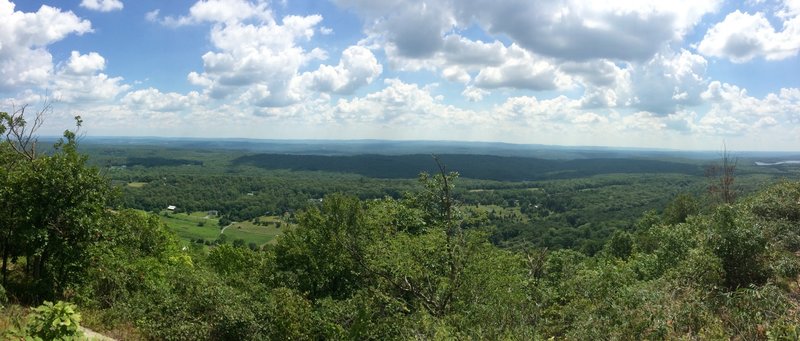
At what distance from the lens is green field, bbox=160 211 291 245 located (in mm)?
94125

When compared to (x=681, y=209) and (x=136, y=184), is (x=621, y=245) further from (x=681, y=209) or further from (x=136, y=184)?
(x=136, y=184)

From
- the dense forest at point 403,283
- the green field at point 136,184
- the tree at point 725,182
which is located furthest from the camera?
the green field at point 136,184

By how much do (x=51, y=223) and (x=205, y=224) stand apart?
103433 millimetres

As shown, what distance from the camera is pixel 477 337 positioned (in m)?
11.0

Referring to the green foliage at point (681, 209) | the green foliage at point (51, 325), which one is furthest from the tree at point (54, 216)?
the green foliage at point (681, 209)

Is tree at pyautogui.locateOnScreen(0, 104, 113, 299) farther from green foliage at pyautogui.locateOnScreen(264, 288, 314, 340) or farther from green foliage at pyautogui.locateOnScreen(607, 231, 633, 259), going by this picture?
green foliage at pyautogui.locateOnScreen(607, 231, 633, 259)

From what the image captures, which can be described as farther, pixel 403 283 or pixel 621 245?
pixel 621 245

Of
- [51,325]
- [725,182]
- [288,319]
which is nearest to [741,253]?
[288,319]

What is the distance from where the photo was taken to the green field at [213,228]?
3706 inches

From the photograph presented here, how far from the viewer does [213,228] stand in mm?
106375

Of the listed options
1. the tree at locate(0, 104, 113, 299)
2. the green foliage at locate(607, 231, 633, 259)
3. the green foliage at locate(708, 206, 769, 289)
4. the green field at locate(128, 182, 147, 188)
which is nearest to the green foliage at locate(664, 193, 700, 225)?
the green foliage at locate(607, 231, 633, 259)

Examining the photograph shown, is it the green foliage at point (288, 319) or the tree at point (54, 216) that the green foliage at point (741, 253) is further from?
the tree at point (54, 216)

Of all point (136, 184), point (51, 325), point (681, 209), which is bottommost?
point (136, 184)

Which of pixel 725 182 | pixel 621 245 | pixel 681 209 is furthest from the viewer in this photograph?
pixel 681 209
